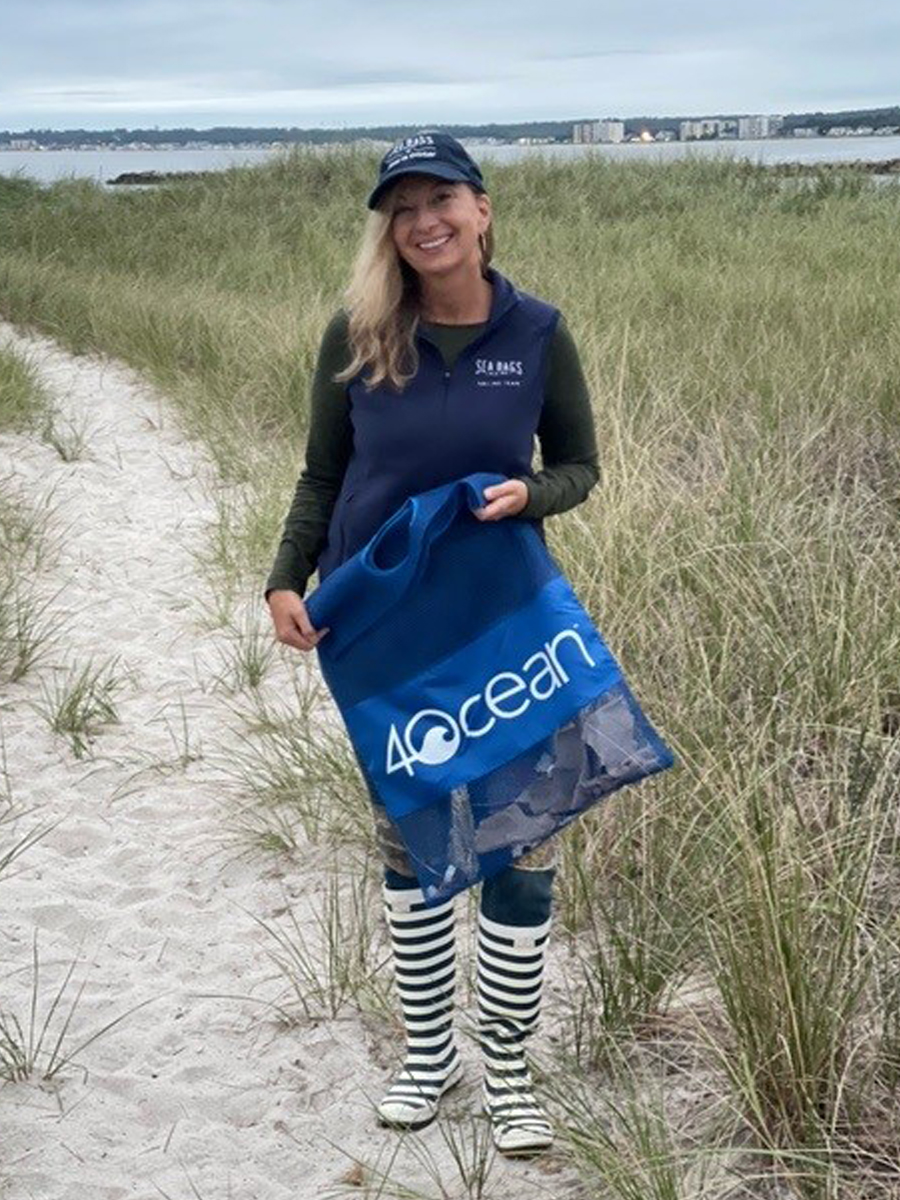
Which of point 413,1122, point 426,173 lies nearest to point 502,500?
point 426,173

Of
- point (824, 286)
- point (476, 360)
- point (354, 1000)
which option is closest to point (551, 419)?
point (476, 360)

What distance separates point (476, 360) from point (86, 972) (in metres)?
1.75

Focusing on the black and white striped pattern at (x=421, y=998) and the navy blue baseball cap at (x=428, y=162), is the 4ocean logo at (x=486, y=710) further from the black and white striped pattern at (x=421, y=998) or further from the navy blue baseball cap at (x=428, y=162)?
the navy blue baseball cap at (x=428, y=162)

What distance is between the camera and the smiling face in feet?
7.57

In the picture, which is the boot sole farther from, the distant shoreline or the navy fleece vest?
the distant shoreline

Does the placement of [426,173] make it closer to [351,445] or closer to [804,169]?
[351,445]

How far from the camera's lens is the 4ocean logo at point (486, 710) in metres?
2.32

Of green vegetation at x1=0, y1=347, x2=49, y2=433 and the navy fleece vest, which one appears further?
green vegetation at x1=0, y1=347, x2=49, y2=433

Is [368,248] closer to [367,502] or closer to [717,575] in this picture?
[367,502]

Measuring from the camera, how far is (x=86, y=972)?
3260mm

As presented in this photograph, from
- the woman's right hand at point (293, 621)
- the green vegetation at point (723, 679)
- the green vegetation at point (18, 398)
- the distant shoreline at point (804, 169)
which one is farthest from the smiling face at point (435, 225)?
the distant shoreline at point (804, 169)

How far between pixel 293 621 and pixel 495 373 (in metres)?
0.53

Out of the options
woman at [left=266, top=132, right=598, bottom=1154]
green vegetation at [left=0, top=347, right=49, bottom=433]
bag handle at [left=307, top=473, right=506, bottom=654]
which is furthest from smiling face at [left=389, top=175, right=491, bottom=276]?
green vegetation at [left=0, top=347, right=49, bottom=433]

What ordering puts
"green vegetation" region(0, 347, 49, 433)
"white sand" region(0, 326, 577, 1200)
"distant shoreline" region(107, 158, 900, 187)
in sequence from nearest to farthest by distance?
"white sand" region(0, 326, 577, 1200) → "green vegetation" region(0, 347, 49, 433) → "distant shoreline" region(107, 158, 900, 187)
